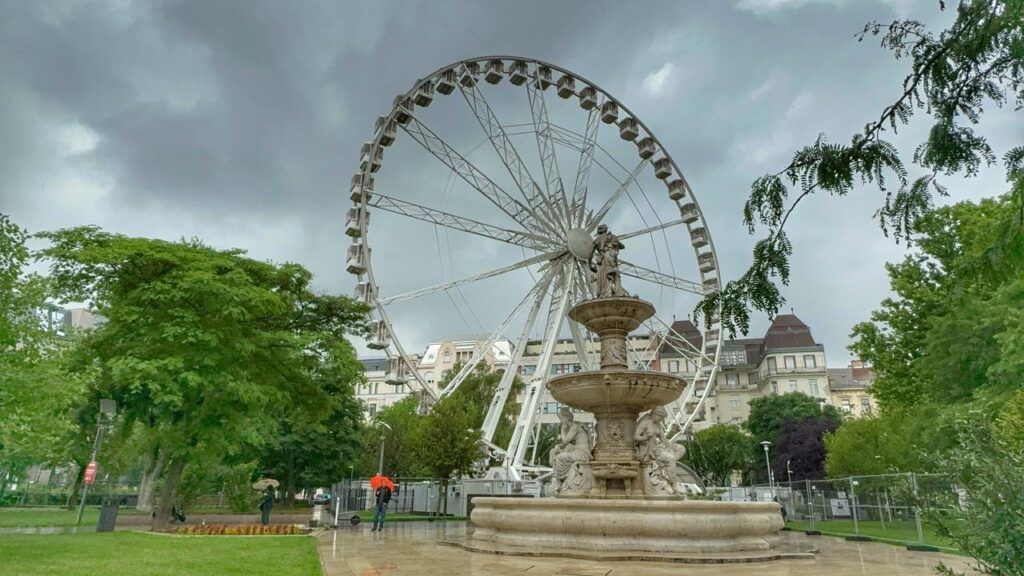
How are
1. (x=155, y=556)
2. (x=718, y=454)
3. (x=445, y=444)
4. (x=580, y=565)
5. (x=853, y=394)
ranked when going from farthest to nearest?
(x=853, y=394), (x=718, y=454), (x=445, y=444), (x=155, y=556), (x=580, y=565)

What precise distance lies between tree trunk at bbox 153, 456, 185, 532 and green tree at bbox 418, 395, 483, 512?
1438 cm

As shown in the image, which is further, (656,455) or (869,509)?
(869,509)

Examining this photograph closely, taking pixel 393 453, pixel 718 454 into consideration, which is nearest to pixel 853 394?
pixel 718 454

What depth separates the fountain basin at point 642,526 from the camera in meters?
9.90

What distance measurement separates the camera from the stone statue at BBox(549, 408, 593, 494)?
44.8ft

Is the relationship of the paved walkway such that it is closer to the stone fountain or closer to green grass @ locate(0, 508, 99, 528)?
the stone fountain

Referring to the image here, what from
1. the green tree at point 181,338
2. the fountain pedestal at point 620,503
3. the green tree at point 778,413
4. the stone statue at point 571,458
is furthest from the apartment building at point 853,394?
the green tree at point 181,338

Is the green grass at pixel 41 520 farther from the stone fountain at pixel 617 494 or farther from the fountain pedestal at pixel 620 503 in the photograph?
the fountain pedestal at pixel 620 503

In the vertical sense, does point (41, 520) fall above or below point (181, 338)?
below

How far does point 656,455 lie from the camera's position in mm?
13570

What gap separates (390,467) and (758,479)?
3728 centimetres

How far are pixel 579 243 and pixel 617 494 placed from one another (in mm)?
15453

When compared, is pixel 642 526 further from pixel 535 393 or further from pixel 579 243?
pixel 579 243

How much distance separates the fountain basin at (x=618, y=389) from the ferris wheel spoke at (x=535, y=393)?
1121 centimetres
